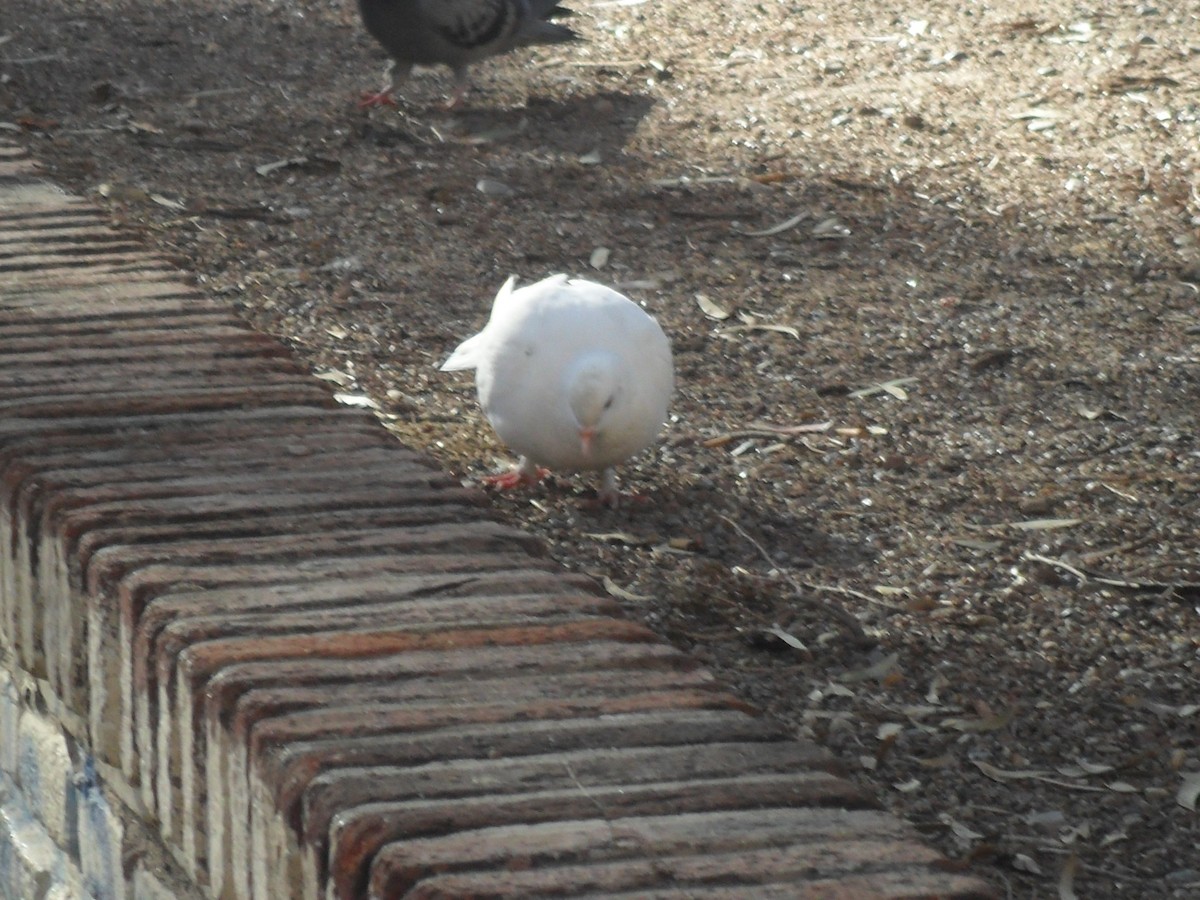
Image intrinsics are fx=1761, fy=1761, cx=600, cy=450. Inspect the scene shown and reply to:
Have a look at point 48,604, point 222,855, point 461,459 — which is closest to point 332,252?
point 461,459

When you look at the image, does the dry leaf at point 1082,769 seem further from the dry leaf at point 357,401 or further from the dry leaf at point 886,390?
the dry leaf at point 357,401

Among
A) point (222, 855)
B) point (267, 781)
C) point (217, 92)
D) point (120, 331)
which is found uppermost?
point (217, 92)

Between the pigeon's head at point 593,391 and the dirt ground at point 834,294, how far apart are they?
0.22 meters

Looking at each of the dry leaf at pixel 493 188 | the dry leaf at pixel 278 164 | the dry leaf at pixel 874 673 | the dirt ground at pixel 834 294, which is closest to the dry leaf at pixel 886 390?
the dirt ground at pixel 834 294

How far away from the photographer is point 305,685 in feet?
5.67

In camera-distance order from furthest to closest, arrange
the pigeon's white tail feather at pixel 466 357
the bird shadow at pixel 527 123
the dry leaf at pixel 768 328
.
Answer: the bird shadow at pixel 527 123, the dry leaf at pixel 768 328, the pigeon's white tail feather at pixel 466 357

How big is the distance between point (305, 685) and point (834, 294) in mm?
2770

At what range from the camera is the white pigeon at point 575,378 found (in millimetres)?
3121

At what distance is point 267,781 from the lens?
1.63 metres

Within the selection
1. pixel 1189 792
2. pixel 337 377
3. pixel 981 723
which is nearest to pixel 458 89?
pixel 337 377

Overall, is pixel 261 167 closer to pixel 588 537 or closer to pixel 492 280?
pixel 492 280

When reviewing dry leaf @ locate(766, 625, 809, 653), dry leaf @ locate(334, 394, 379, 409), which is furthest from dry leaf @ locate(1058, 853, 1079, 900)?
dry leaf @ locate(334, 394, 379, 409)

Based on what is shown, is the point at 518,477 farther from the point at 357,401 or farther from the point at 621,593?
the point at 621,593

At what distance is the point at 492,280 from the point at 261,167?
1113 mm
